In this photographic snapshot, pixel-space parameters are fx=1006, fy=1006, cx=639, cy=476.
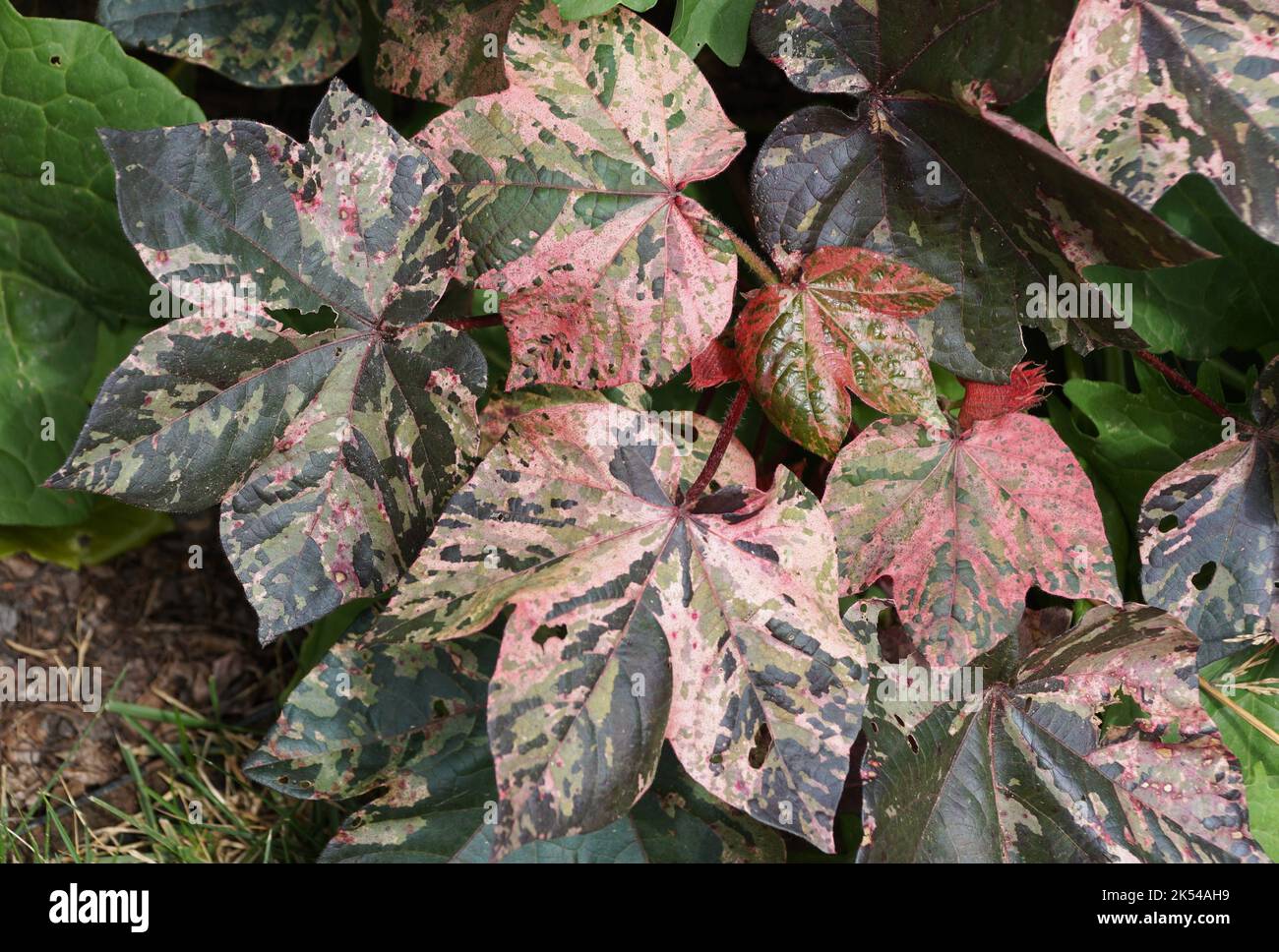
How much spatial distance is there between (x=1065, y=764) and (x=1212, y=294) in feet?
2.07

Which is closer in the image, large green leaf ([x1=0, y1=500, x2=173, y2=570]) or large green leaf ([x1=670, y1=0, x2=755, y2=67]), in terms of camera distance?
large green leaf ([x1=670, y1=0, x2=755, y2=67])

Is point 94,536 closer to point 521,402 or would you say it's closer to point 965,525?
point 521,402

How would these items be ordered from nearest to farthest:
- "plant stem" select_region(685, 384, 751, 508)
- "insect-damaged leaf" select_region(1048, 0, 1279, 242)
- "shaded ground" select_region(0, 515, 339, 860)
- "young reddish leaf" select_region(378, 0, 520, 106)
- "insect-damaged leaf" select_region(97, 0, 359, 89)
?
1. "insect-damaged leaf" select_region(1048, 0, 1279, 242)
2. "plant stem" select_region(685, 384, 751, 508)
3. "young reddish leaf" select_region(378, 0, 520, 106)
4. "insect-damaged leaf" select_region(97, 0, 359, 89)
5. "shaded ground" select_region(0, 515, 339, 860)

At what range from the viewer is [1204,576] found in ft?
3.84

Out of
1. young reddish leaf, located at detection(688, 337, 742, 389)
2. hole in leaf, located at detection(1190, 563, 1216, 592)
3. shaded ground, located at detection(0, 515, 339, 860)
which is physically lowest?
shaded ground, located at detection(0, 515, 339, 860)

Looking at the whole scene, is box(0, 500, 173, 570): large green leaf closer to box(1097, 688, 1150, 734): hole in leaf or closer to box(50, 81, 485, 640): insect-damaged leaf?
box(50, 81, 485, 640): insect-damaged leaf

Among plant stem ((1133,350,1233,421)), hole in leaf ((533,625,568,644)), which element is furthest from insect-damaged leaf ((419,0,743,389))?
plant stem ((1133,350,1233,421))

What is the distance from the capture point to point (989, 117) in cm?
98

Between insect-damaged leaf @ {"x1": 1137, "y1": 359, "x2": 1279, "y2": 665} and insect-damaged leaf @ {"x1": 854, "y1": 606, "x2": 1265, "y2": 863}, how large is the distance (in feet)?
0.18

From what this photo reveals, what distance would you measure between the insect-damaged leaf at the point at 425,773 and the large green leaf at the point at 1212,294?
31.6 inches

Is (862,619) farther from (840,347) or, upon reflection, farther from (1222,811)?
(1222,811)

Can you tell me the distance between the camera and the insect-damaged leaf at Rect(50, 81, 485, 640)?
100 centimetres

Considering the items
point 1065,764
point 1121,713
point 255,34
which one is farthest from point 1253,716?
point 255,34

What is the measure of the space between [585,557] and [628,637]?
91 mm
